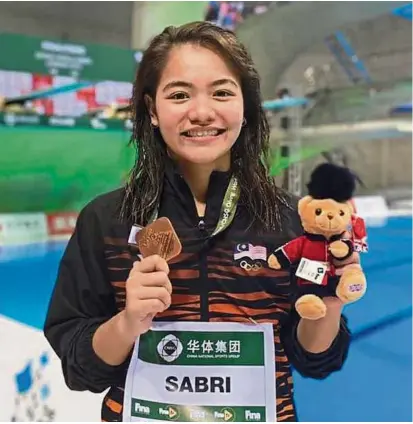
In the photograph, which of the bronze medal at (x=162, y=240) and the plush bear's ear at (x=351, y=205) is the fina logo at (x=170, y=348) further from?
the plush bear's ear at (x=351, y=205)

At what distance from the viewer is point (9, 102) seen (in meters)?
4.86

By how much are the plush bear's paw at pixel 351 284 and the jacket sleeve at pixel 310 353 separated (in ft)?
0.37

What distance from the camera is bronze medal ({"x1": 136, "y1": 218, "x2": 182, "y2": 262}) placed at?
0.80m

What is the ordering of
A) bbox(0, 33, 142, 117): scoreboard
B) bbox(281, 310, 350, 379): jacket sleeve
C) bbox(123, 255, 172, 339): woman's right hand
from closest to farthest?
bbox(123, 255, 172, 339): woman's right hand → bbox(281, 310, 350, 379): jacket sleeve → bbox(0, 33, 142, 117): scoreboard

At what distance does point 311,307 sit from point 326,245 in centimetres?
8

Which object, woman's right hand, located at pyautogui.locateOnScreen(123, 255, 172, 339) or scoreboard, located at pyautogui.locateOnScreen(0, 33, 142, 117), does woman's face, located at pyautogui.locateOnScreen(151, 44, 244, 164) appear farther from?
scoreboard, located at pyautogui.locateOnScreen(0, 33, 142, 117)

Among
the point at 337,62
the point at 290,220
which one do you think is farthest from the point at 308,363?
the point at 337,62

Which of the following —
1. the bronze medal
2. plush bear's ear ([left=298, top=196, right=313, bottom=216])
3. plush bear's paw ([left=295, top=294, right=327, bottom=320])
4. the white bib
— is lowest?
the white bib

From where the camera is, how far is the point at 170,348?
2.79 ft

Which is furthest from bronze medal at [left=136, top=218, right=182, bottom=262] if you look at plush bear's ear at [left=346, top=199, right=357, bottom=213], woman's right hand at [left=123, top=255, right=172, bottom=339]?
plush bear's ear at [left=346, top=199, right=357, bottom=213]

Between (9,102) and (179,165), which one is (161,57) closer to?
(179,165)

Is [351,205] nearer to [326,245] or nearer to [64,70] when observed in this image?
[326,245]

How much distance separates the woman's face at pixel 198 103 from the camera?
2.73 feet

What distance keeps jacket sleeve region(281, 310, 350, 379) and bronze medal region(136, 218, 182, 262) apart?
0.22 meters
